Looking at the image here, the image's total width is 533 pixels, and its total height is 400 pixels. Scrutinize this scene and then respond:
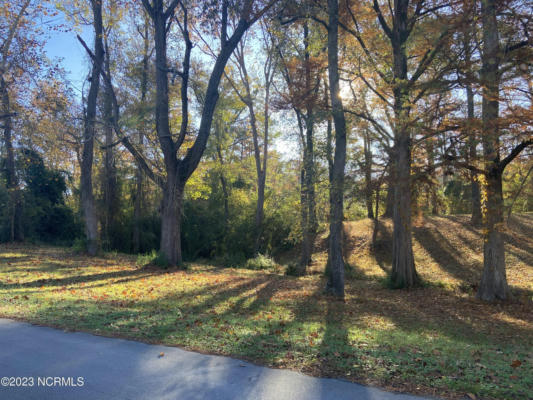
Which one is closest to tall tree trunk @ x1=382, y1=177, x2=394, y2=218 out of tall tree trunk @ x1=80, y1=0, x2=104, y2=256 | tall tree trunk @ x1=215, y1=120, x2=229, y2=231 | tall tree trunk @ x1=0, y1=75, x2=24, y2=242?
tall tree trunk @ x1=215, y1=120, x2=229, y2=231

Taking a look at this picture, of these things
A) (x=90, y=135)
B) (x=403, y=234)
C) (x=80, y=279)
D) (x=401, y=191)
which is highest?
(x=90, y=135)

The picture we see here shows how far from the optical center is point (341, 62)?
1516 cm

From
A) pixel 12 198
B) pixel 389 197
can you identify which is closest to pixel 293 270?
pixel 389 197

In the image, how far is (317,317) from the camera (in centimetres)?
860

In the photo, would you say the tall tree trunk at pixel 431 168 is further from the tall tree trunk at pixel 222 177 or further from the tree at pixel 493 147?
the tall tree trunk at pixel 222 177

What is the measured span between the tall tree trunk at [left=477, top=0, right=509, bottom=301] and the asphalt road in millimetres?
8234

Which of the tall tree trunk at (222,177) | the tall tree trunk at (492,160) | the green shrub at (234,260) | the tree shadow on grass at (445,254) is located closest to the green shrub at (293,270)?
the green shrub at (234,260)

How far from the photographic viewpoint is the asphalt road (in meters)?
3.89

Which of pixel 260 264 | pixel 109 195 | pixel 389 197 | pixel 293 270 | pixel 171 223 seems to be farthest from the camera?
pixel 109 195

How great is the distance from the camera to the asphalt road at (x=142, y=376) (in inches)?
153

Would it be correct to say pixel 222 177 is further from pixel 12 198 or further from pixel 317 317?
pixel 317 317

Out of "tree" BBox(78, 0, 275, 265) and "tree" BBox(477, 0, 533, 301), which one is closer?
"tree" BBox(477, 0, 533, 301)

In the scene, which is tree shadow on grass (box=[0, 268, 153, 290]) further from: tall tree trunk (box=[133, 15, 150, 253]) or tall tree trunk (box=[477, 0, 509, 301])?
tall tree trunk (box=[477, 0, 509, 301])

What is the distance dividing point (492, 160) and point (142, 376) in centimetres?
1057
